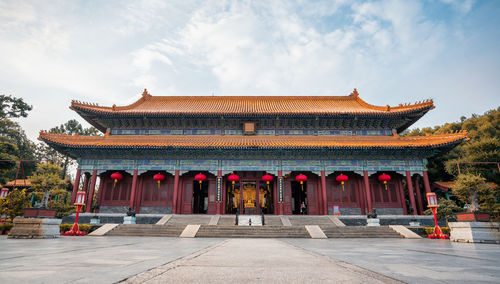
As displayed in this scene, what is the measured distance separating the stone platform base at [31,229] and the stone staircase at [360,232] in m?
12.0

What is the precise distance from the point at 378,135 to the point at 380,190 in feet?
14.5

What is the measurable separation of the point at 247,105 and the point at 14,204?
17211 mm

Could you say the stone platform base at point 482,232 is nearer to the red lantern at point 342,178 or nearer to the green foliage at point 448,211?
the green foliage at point 448,211

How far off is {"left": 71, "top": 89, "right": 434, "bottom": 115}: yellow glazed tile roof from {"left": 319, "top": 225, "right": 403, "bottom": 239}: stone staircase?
29.1ft

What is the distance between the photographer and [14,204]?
532 inches

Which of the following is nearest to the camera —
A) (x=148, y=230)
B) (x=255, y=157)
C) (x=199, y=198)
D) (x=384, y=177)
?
(x=148, y=230)

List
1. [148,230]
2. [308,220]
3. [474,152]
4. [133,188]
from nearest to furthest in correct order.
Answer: [148,230]
[308,220]
[133,188]
[474,152]

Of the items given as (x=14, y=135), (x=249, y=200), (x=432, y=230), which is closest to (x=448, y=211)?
(x=432, y=230)

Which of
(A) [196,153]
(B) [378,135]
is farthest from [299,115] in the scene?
(A) [196,153]

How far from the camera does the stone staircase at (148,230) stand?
12.1 m

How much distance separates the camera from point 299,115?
18.4m

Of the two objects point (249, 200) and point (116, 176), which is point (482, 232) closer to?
point (249, 200)

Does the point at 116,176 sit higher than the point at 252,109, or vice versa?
the point at 252,109

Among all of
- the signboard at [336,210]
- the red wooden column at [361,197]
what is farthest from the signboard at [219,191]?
the red wooden column at [361,197]
